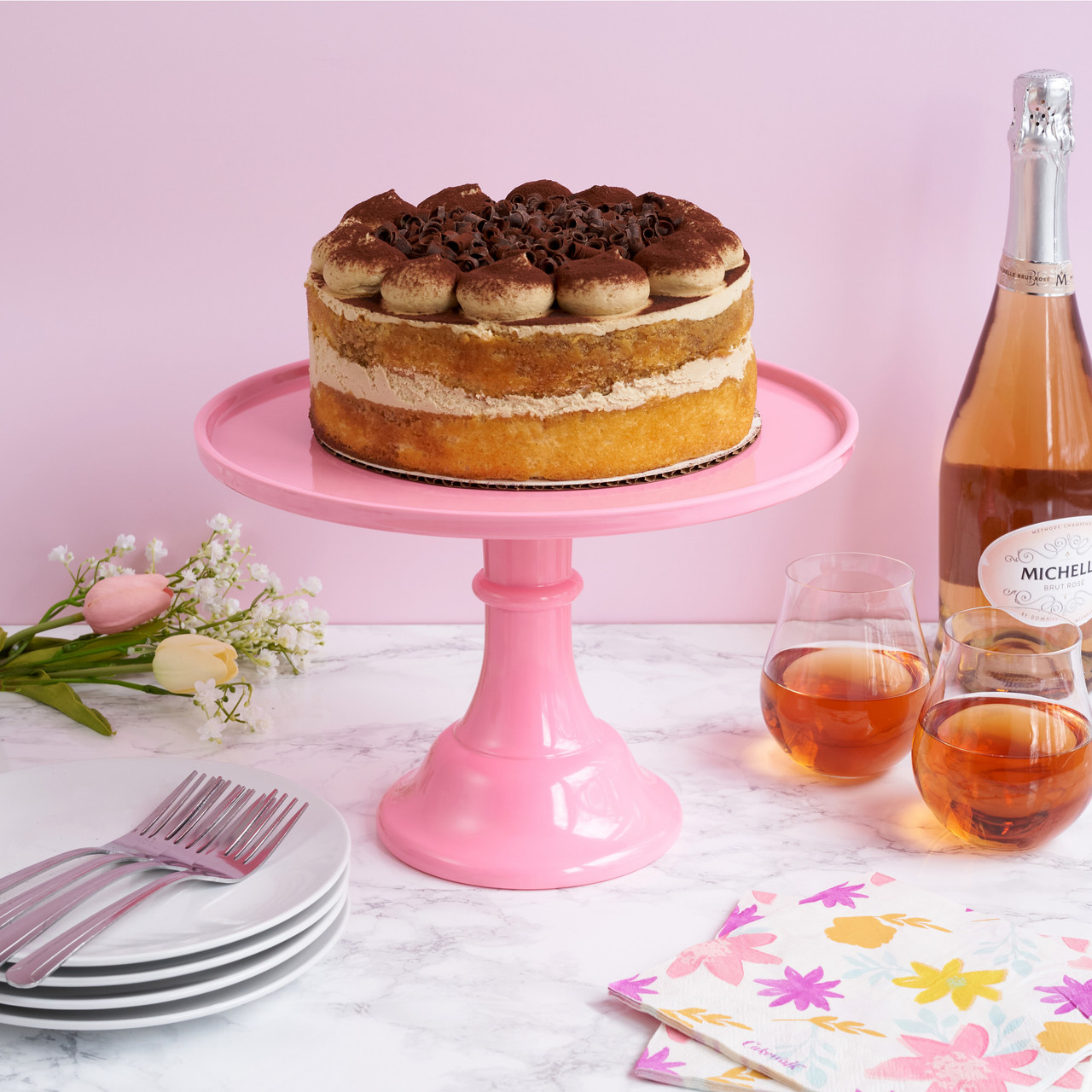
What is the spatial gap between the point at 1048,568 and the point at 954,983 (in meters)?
0.45

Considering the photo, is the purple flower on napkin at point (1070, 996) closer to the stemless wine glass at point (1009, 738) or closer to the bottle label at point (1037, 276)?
the stemless wine glass at point (1009, 738)

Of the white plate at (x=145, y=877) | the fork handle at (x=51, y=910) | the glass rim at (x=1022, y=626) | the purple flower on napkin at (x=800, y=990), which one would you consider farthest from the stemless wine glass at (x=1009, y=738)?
the fork handle at (x=51, y=910)

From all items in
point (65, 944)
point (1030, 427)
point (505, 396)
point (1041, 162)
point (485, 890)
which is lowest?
point (485, 890)

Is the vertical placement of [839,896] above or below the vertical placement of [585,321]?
below

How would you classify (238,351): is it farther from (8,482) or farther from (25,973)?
(25,973)

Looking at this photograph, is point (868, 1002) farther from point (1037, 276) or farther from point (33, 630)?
point (33, 630)

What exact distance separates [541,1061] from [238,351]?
0.83 meters

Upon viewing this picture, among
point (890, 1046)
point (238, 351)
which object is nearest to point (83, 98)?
point (238, 351)

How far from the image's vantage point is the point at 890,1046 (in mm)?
744

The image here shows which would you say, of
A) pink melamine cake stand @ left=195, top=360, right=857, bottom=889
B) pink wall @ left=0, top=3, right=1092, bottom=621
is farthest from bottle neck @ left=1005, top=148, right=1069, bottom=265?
pink melamine cake stand @ left=195, top=360, right=857, bottom=889

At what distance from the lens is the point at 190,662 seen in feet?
3.97

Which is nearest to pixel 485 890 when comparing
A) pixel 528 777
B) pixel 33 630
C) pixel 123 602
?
pixel 528 777

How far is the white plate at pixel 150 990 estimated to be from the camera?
739 millimetres

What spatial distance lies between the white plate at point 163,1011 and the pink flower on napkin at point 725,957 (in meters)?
0.24
